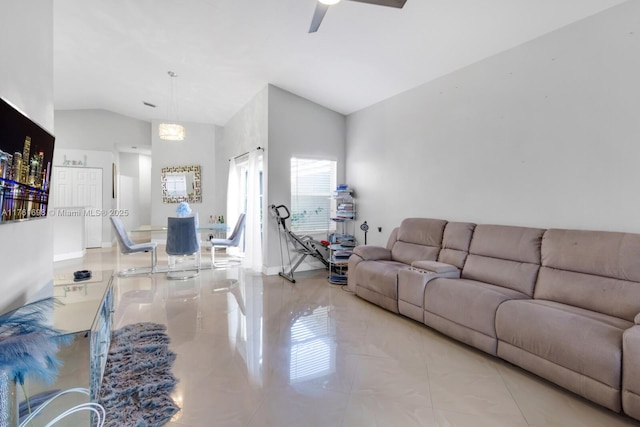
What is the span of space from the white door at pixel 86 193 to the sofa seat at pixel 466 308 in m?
8.22

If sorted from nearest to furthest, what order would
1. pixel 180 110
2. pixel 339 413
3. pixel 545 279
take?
pixel 339 413
pixel 545 279
pixel 180 110

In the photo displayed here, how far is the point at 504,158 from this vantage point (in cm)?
330

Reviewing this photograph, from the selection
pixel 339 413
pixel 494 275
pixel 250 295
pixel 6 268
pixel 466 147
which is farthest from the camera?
pixel 250 295

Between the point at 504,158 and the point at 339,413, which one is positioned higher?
the point at 504,158

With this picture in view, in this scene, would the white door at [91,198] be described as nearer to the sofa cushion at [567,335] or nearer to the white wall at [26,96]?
the white wall at [26,96]

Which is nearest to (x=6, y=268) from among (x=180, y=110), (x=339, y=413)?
(x=339, y=413)

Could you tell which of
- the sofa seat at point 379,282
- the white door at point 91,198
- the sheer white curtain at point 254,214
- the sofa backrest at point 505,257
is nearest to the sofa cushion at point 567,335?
the sofa backrest at point 505,257

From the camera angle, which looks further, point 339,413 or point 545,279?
point 545,279

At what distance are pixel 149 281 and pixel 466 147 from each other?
4936 millimetres

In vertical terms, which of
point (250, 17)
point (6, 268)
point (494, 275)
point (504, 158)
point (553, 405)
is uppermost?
point (250, 17)

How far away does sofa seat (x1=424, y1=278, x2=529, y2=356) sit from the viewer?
2484mm

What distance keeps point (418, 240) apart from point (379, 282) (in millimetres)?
812

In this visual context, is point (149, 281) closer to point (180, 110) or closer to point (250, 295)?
point (250, 295)

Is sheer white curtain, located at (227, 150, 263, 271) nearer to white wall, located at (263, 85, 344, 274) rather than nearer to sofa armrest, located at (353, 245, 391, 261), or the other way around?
white wall, located at (263, 85, 344, 274)
